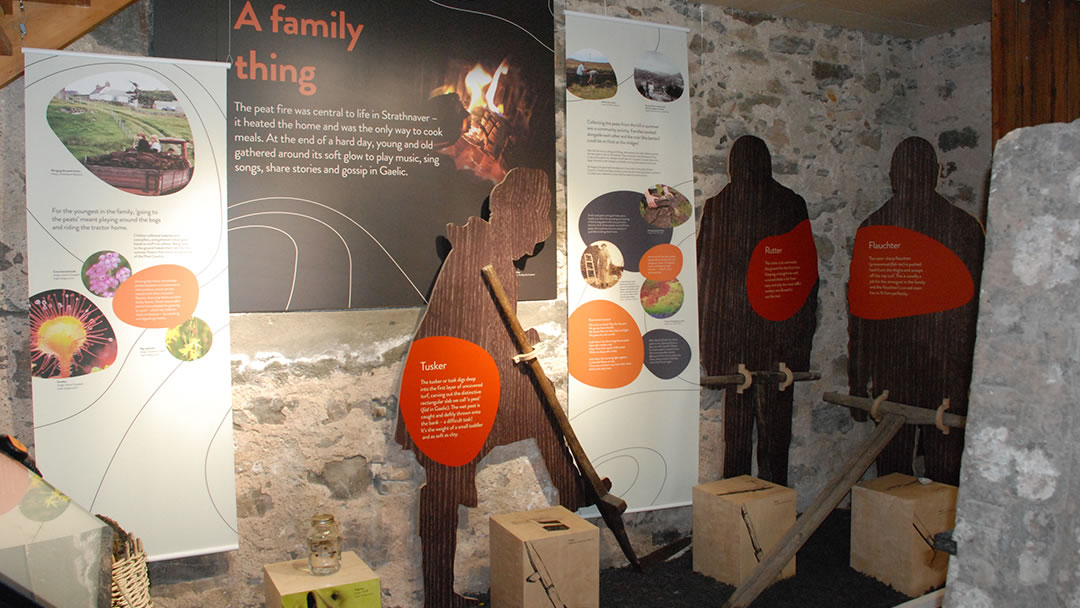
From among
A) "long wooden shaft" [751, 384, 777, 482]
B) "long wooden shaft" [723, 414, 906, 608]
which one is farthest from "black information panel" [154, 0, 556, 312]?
"long wooden shaft" [723, 414, 906, 608]

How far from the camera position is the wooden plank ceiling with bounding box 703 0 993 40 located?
11.5 ft

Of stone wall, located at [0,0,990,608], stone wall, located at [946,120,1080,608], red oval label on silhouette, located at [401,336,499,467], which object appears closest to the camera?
stone wall, located at [946,120,1080,608]

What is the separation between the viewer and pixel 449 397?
9.37ft

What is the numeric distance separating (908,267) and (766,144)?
2.84ft

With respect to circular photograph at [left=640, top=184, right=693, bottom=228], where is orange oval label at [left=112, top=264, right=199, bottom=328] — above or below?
below

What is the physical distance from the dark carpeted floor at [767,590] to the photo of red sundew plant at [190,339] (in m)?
1.42

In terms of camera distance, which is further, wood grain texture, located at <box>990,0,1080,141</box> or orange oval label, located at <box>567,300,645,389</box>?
orange oval label, located at <box>567,300,645,389</box>

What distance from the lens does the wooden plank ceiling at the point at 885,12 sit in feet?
11.5

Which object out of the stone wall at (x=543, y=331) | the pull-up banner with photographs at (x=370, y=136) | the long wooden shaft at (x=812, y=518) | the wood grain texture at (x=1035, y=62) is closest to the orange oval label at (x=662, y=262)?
the stone wall at (x=543, y=331)

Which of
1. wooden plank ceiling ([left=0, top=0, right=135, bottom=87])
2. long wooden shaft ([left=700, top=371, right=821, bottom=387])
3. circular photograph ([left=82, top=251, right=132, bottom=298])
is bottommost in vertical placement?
long wooden shaft ([left=700, top=371, right=821, bottom=387])

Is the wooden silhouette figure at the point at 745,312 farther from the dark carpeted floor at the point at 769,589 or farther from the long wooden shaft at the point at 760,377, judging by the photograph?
the dark carpeted floor at the point at 769,589

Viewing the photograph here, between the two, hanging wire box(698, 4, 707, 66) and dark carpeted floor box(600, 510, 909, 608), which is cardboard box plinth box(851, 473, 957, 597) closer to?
dark carpeted floor box(600, 510, 909, 608)

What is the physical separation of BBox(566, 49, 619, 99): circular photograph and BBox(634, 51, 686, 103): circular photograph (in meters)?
0.13

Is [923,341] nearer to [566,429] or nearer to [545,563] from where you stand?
[566,429]
